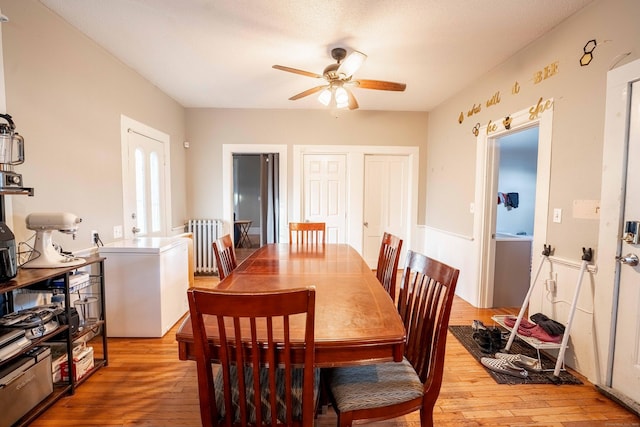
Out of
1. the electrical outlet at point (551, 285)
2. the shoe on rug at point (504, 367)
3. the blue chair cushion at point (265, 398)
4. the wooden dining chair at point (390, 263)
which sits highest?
the wooden dining chair at point (390, 263)

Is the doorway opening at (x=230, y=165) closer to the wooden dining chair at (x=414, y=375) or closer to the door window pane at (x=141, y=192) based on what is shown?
the door window pane at (x=141, y=192)

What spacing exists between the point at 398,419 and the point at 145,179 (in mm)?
3353

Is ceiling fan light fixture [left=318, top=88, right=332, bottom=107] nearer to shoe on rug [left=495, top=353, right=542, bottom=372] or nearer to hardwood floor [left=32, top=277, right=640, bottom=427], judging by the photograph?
hardwood floor [left=32, top=277, right=640, bottom=427]

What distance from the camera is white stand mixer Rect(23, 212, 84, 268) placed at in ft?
5.41

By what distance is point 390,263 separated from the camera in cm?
210

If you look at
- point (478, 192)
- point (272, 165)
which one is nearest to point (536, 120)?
point (478, 192)

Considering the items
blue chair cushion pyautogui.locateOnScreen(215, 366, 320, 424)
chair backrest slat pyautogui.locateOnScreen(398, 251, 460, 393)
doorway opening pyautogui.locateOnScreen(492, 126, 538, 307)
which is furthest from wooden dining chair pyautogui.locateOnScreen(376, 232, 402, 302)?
doorway opening pyautogui.locateOnScreen(492, 126, 538, 307)

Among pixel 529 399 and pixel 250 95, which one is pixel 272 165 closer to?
pixel 250 95

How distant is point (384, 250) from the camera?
89.3 inches

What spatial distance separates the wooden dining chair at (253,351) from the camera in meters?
0.84

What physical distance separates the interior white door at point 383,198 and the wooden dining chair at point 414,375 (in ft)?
9.98

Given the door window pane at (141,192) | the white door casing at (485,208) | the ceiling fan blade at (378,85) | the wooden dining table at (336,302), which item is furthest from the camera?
the door window pane at (141,192)

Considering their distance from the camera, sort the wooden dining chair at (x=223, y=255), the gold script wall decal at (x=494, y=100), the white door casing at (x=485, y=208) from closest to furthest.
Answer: the wooden dining chair at (x=223, y=255)
the gold script wall decal at (x=494, y=100)
the white door casing at (x=485, y=208)

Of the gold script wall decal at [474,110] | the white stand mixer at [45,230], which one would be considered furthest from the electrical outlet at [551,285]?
the white stand mixer at [45,230]
